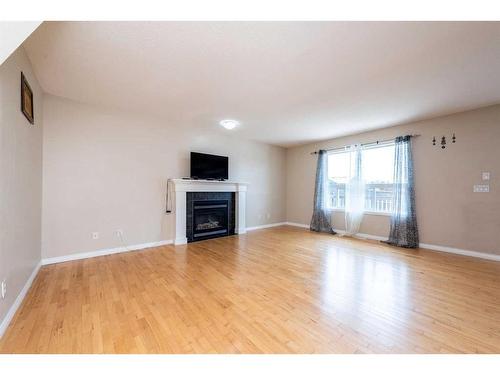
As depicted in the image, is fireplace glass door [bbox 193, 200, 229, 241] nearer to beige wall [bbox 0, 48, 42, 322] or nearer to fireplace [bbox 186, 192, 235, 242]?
fireplace [bbox 186, 192, 235, 242]

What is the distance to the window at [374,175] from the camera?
4.36 meters

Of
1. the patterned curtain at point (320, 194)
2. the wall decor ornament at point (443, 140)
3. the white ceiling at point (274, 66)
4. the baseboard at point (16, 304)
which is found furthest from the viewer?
the patterned curtain at point (320, 194)

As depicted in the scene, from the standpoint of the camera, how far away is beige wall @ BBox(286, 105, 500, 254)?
321 cm

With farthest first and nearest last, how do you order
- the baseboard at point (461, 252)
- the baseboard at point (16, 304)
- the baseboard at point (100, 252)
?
1. the baseboard at point (461, 252)
2. the baseboard at point (100, 252)
3. the baseboard at point (16, 304)

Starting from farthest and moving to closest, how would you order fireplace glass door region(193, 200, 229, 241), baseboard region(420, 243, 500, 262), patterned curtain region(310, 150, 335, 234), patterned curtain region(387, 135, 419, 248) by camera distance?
patterned curtain region(310, 150, 335, 234), fireplace glass door region(193, 200, 229, 241), patterned curtain region(387, 135, 419, 248), baseboard region(420, 243, 500, 262)

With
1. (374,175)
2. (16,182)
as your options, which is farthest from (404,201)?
(16,182)

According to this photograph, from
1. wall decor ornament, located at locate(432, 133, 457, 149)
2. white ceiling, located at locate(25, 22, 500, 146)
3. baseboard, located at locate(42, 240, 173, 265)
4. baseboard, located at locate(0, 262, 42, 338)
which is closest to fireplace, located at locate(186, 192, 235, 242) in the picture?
baseboard, located at locate(42, 240, 173, 265)

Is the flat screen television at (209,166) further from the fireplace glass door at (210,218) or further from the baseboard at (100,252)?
the baseboard at (100,252)

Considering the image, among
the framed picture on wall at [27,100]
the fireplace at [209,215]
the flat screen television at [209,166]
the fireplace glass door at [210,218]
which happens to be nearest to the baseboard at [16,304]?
the framed picture on wall at [27,100]

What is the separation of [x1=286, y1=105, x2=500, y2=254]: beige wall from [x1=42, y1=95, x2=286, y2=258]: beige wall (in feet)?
13.5

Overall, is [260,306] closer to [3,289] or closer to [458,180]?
[3,289]

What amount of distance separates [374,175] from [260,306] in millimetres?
4023

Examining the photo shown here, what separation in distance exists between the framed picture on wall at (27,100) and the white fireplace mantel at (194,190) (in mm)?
2017
